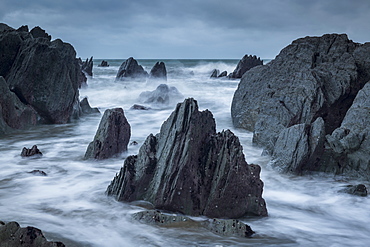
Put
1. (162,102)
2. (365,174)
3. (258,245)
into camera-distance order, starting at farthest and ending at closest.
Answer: (162,102), (365,174), (258,245)

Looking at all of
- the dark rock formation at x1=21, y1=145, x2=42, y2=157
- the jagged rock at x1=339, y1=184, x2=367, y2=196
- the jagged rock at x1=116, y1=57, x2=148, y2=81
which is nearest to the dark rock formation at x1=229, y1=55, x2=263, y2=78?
the jagged rock at x1=116, y1=57, x2=148, y2=81

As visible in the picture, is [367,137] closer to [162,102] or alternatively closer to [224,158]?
[224,158]

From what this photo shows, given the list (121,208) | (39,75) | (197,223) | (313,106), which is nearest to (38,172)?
(121,208)

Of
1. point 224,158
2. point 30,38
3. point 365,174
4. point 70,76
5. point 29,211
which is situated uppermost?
point 30,38

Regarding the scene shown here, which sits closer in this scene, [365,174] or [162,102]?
[365,174]

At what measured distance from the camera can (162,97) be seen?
69.9 ft

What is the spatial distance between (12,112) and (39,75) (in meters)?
2.25

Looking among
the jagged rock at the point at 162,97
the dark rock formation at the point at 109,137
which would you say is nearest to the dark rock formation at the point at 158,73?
the jagged rock at the point at 162,97

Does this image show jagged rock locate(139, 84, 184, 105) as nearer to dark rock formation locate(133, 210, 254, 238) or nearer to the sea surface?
the sea surface

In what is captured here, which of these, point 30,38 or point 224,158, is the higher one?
point 30,38

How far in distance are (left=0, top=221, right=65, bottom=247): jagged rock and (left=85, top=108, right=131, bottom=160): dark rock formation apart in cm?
544

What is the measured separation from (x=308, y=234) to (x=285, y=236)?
0.38m

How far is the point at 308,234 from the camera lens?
5.39m

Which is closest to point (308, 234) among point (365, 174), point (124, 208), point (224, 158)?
point (224, 158)
